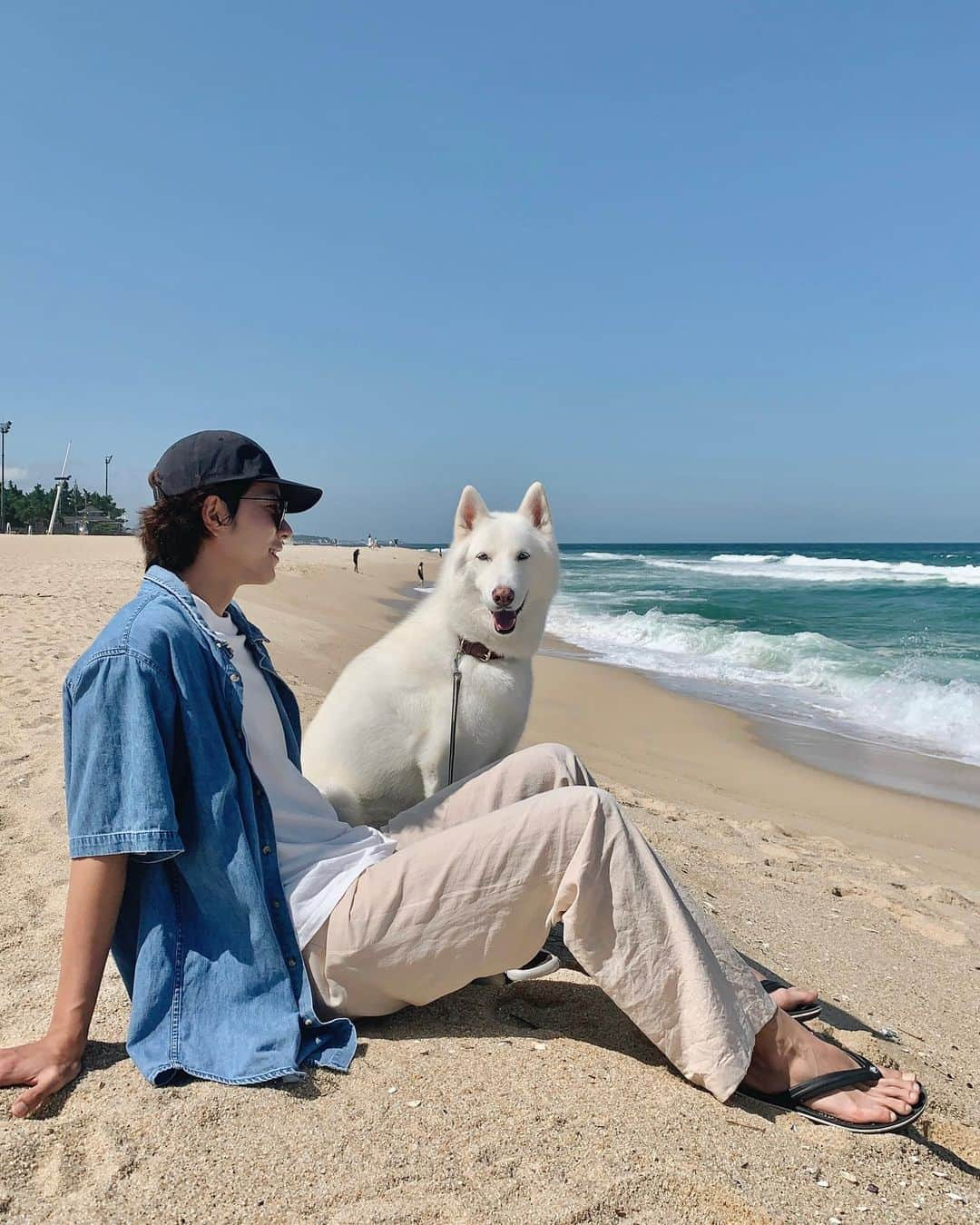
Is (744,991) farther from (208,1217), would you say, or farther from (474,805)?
(208,1217)

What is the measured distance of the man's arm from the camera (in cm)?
183

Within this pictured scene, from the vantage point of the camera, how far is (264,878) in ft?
6.61

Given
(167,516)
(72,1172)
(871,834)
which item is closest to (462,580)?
(167,516)

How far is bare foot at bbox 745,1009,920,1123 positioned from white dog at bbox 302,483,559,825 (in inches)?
55.3

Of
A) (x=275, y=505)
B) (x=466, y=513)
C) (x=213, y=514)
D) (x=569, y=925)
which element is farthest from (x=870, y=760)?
(x=213, y=514)

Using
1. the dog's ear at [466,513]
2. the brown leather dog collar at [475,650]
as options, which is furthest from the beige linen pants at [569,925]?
the dog's ear at [466,513]

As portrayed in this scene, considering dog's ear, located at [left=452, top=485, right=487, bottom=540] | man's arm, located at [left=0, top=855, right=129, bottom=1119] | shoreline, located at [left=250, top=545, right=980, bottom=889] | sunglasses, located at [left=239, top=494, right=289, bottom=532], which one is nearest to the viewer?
man's arm, located at [left=0, top=855, right=129, bottom=1119]

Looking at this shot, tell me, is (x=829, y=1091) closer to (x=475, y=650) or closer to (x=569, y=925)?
(x=569, y=925)

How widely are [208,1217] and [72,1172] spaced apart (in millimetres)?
315

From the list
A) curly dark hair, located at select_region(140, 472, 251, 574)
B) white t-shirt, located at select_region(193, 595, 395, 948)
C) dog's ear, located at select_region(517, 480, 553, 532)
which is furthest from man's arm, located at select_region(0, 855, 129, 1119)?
dog's ear, located at select_region(517, 480, 553, 532)

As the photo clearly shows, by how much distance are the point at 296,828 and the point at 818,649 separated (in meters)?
14.2

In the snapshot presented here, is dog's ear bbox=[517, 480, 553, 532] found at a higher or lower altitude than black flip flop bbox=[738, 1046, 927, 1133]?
higher

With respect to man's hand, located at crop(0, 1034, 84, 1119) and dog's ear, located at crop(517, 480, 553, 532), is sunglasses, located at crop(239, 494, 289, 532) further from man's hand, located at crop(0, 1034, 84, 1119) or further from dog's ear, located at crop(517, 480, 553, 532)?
dog's ear, located at crop(517, 480, 553, 532)

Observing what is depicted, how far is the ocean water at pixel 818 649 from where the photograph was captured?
10.2 m
